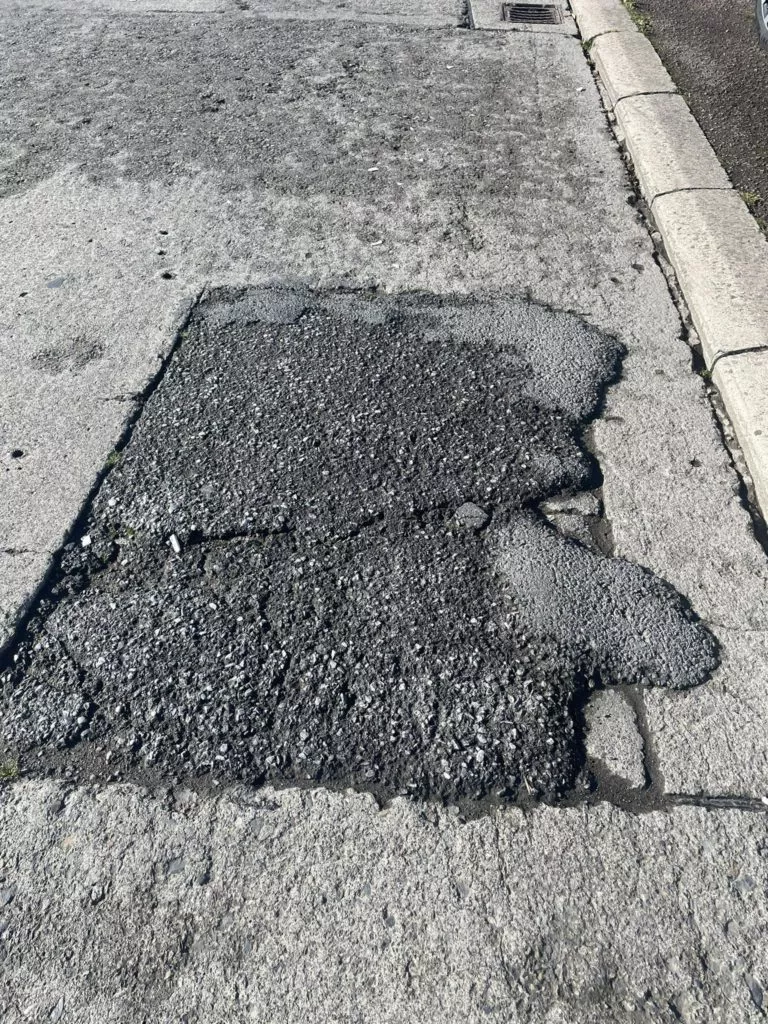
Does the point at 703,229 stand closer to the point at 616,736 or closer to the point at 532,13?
the point at 616,736

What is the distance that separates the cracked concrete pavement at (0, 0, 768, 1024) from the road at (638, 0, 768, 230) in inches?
25.0

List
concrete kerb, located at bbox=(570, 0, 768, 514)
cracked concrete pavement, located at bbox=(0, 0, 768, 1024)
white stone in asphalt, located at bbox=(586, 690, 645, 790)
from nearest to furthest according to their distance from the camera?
cracked concrete pavement, located at bbox=(0, 0, 768, 1024) → white stone in asphalt, located at bbox=(586, 690, 645, 790) → concrete kerb, located at bbox=(570, 0, 768, 514)

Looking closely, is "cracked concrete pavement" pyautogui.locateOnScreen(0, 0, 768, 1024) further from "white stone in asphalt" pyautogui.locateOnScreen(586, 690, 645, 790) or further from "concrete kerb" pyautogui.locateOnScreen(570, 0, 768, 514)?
"concrete kerb" pyautogui.locateOnScreen(570, 0, 768, 514)

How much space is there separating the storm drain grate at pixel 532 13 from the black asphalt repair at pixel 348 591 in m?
4.96

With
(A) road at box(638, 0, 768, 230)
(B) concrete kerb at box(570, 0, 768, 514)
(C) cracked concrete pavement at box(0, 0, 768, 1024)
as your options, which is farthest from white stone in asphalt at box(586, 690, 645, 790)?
(A) road at box(638, 0, 768, 230)

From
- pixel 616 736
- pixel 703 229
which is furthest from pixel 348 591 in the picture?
pixel 703 229

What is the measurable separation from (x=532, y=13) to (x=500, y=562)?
6.49m

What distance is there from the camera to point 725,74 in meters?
6.09

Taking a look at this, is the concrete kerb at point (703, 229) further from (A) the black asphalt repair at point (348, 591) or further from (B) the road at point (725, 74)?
(A) the black asphalt repair at point (348, 591)

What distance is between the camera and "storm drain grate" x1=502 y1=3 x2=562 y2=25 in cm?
734

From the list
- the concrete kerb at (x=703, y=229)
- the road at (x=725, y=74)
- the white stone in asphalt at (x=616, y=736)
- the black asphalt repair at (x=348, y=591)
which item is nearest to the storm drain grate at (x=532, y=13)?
the road at (x=725, y=74)

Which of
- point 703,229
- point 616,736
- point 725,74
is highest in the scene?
point 725,74

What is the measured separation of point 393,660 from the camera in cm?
245

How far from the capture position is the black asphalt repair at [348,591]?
2.27m
